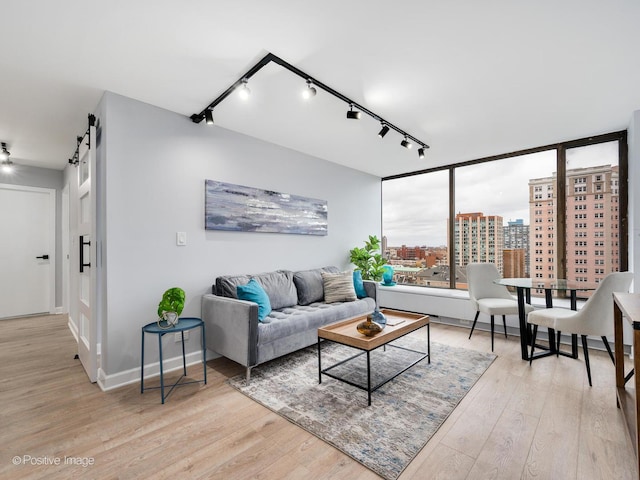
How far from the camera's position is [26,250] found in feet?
16.2

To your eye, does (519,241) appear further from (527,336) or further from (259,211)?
(259,211)

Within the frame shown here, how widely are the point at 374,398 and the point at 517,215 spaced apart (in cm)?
347

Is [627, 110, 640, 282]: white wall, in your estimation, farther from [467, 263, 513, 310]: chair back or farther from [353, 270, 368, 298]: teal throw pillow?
[353, 270, 368, 298]: teal throw pillow

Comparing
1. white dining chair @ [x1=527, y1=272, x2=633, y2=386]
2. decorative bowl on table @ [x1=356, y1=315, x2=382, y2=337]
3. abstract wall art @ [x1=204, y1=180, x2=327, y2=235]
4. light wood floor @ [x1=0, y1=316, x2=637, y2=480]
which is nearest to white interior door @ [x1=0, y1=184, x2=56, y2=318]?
light wood floor @ [x1=0, y1=316, x2=637, y2=480]

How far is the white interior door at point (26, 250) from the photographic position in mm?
4770

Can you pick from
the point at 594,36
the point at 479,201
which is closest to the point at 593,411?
the point at 594,36

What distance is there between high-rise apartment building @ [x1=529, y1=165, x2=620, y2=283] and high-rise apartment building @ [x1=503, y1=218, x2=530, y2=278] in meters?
0.07

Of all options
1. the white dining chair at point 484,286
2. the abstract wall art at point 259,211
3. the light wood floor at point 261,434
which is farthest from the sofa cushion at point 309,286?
the white dining chair at point 484,286

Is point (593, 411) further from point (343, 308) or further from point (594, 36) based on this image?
point (594, 36)

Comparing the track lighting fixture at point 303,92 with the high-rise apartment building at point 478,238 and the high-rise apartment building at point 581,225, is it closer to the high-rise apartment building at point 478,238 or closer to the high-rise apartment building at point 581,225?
the high-rise apartment building at point 478,238

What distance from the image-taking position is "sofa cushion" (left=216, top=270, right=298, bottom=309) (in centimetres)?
313

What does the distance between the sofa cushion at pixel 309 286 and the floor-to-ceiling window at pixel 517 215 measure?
7.07 ft

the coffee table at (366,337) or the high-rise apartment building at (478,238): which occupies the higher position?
the high-rise apartment building at (478,238)

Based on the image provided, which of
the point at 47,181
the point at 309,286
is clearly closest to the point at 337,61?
the point at 309,286
